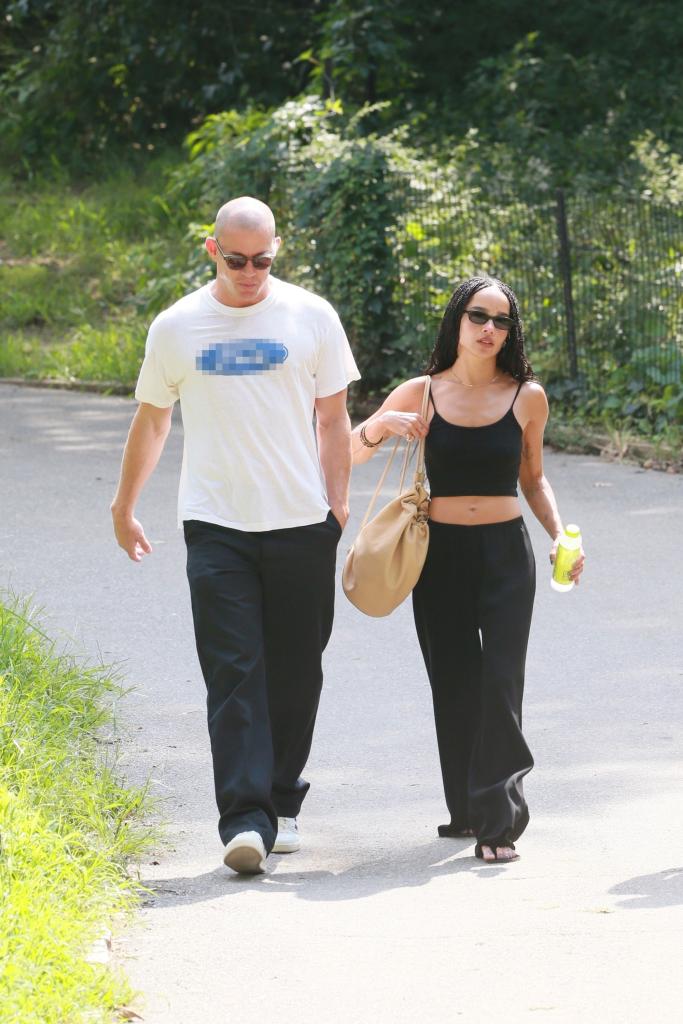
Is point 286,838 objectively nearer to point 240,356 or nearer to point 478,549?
point 478,549

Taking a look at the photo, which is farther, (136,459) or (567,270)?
(567,270)

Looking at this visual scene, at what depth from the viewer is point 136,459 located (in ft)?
16.1

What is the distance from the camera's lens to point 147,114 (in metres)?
23.2

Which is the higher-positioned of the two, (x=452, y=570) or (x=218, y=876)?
(x=452, y=570)

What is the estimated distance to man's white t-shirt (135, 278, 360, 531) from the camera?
466cm

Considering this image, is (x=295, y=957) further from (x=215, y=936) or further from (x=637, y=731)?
(x=637, y=731)

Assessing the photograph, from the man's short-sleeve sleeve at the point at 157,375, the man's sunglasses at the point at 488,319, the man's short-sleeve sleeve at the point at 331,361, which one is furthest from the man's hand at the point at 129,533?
the man's sunglasses at the point at 488,319

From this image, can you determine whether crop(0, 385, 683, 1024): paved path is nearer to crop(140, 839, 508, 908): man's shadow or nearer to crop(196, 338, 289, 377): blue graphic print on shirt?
crop(140, 839, 508, 908): man's shadow

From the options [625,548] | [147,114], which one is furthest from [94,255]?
[625,548]

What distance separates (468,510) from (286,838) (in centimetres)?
114

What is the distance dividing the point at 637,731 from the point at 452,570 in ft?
5.04

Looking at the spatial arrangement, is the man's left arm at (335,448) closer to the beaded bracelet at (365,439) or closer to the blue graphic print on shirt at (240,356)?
the beaded bracelet at (365,439)

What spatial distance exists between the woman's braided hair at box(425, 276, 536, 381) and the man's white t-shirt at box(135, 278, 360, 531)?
1.30ft

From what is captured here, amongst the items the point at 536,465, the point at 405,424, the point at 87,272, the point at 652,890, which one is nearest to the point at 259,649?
the point at 405,424
